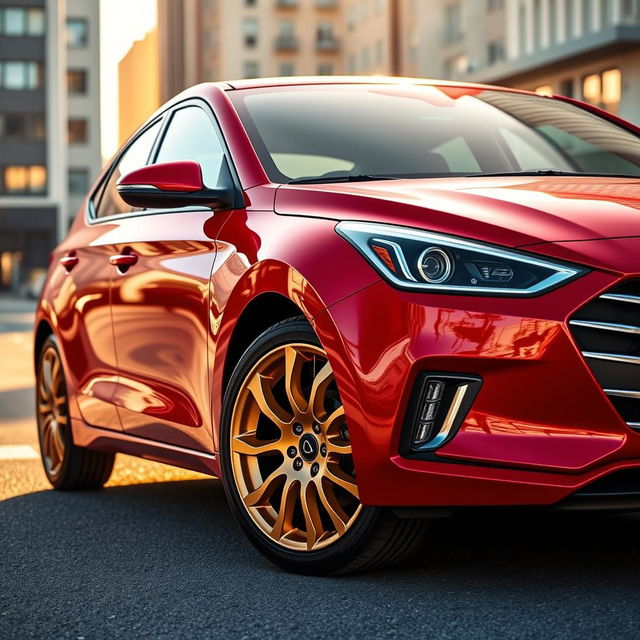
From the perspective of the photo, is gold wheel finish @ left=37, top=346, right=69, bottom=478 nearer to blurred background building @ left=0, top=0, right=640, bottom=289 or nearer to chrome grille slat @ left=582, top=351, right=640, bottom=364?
chrome grille slat @ left=582, top=351, right=640, bottom=364

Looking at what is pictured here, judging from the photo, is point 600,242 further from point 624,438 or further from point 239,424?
point 239,424

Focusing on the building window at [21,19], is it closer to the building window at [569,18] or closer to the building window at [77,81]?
the building window at [77,81]

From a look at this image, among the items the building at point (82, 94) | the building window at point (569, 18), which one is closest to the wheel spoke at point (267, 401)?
the building window at point (569, 18)

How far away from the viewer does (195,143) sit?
5.20 m

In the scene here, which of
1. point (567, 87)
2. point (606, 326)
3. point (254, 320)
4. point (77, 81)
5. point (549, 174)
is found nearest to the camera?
point (606, 326)

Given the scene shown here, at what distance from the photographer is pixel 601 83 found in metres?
37.0

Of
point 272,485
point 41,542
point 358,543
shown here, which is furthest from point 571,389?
point 41,542

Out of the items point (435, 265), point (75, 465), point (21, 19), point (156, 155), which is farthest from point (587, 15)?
point (21, 19)

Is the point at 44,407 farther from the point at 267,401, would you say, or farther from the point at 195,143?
the point at 267,401

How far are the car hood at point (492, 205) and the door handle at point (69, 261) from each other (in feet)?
6.33

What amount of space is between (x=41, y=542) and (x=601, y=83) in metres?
33.9

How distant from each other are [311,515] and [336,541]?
0.42 feet

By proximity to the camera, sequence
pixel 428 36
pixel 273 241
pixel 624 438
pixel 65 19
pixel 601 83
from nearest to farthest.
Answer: pixel 624 438 → pixel 273 241 → pixel 601 83 → pixel 428 36 → pixel 65 19

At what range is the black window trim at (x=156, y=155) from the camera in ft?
15.9
